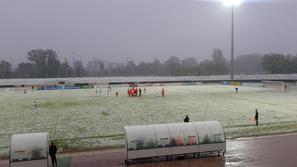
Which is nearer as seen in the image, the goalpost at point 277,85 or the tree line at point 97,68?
the goalpost at point 277,85

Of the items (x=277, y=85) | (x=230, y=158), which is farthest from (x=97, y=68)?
(x=230, y=158)

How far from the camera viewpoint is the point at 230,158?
1392cm

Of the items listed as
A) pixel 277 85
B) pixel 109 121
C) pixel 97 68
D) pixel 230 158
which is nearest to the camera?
pixel 230 158

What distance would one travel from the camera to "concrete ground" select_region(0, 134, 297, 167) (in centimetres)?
1319

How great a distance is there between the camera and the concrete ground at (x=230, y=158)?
13.2m

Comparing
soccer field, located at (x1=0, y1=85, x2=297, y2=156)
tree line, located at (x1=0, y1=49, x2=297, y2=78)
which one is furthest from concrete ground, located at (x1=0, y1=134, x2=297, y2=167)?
tree line, located at (x1=0, y1=49, x2=297, y2=78)

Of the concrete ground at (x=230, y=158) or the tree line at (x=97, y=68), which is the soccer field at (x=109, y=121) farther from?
the tree line at (x=97, y=68)

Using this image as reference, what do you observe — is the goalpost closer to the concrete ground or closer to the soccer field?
the soccer field

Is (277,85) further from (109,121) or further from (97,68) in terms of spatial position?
(97,68)

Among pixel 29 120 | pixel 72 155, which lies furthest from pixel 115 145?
pixel 29 120

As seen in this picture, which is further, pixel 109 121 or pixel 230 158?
pixel 109 121

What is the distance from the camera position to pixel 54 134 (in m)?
19.1

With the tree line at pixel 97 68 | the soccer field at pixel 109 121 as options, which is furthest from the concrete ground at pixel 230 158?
the tree line at pixel 97 68

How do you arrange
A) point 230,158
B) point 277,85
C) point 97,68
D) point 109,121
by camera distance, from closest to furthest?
point 230,158, point 109,121, point 277,85, point 97,68
